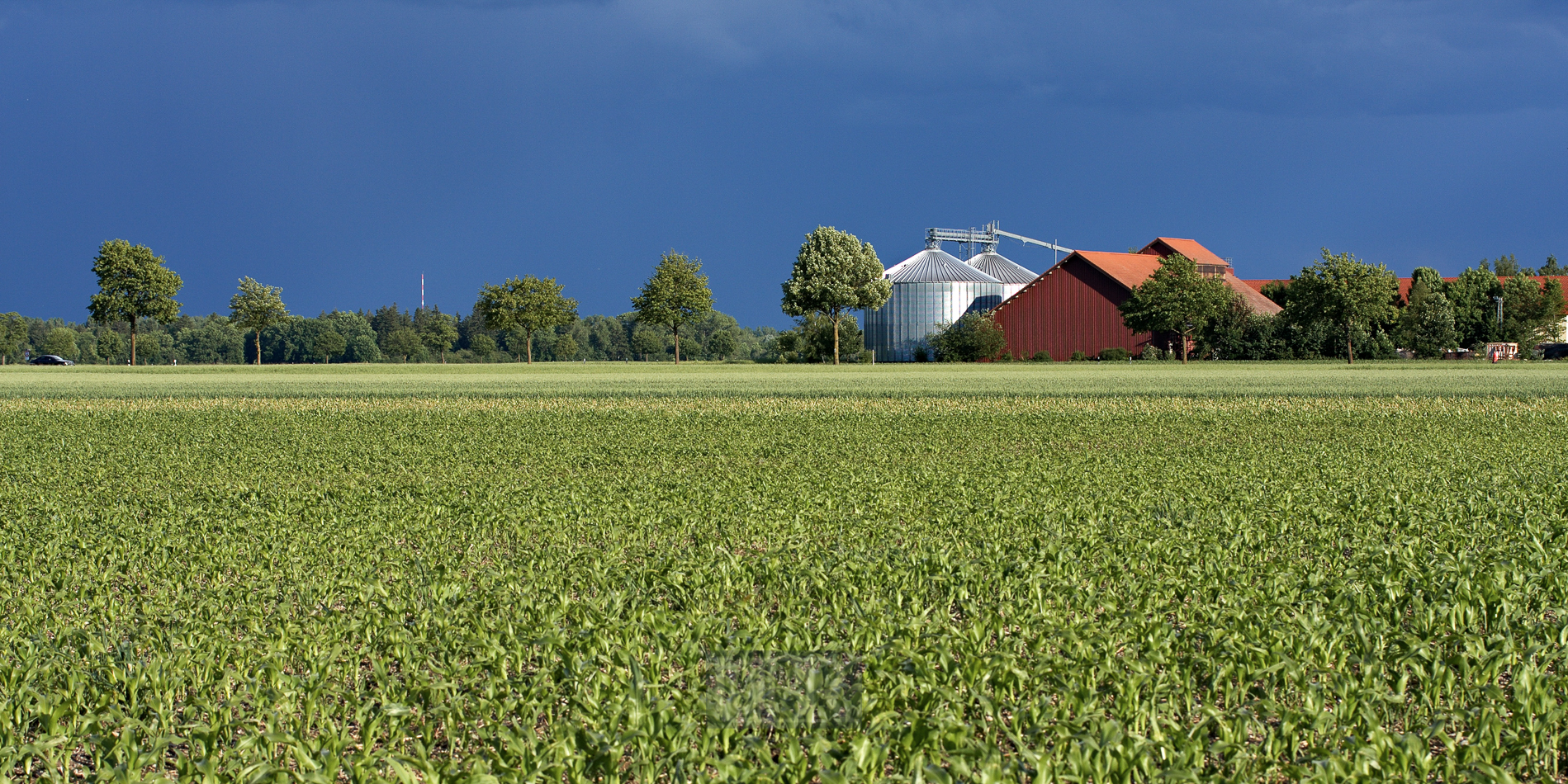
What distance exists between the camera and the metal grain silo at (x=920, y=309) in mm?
108312

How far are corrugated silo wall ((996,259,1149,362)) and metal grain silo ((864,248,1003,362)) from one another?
11.7 meters

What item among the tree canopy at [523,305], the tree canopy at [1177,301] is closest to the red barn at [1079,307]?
the tree canopy at [1177,301]

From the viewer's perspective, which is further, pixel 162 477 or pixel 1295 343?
pixel 1295 343

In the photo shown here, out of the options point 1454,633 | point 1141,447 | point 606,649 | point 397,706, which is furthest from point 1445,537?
point 1141,447

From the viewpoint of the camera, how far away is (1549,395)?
3145 centimetres

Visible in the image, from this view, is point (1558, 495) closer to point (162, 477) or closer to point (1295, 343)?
point (162, 477)

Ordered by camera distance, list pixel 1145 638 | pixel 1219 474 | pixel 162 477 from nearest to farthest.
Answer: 1. pixel 1145 638
2. pixel 1219 474
3. pixel 162 477

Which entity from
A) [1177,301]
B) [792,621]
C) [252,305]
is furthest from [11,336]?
[792,621]

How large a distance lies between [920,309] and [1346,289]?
147 ft

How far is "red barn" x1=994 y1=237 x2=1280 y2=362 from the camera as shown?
291 ft

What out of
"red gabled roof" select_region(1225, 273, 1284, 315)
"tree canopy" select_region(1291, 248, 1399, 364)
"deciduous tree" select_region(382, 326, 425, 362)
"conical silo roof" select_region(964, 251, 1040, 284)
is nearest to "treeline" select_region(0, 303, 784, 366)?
"deciduous tree" select_region(382, 326, 425, 362)

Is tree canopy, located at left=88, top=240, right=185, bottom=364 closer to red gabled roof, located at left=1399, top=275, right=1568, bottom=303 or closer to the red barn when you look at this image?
the red barn

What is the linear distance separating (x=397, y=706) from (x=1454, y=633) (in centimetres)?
525

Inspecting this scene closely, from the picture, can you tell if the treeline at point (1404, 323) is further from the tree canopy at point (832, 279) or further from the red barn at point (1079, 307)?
the tree canopy at point (832, 279)
